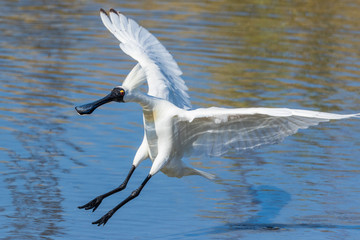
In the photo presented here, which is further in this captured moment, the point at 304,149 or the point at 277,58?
the point at 277,58

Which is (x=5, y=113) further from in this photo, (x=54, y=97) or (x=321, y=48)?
(x=321, y=48)

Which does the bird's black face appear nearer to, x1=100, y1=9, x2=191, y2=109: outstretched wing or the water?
x1=100, y1=9, x2=191, y2=109: outstretched wing

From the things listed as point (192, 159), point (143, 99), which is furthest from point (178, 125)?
point (192, 159)

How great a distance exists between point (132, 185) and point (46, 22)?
1007 centimetres

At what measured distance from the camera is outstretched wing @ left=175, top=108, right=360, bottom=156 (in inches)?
281

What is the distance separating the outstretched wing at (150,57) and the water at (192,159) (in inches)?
42.0

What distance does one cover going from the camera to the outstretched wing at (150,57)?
8508 millimetres

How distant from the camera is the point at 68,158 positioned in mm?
9711

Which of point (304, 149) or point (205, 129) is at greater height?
point (205, 129)

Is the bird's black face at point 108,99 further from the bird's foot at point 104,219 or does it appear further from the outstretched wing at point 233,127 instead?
the bird's foot at point 104,219

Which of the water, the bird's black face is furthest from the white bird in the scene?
the water

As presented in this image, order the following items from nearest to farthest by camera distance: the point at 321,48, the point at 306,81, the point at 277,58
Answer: the point at 306,81 → the point at 277,58 → the point at 321,48

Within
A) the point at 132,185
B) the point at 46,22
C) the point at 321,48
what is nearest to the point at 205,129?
the point at 132,185

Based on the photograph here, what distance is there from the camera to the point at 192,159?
10188 millimetres
